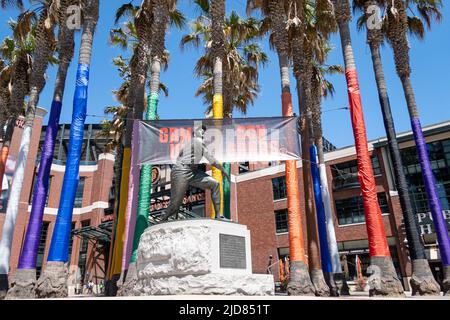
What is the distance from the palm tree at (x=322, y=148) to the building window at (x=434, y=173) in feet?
30.9

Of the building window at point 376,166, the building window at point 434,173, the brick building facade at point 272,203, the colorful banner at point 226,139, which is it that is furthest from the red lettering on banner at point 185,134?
the building window at point 434,173

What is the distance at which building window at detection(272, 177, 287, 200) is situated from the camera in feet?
108

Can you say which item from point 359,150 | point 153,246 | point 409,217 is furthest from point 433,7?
point 153,246

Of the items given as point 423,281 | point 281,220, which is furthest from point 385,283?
point 281,220

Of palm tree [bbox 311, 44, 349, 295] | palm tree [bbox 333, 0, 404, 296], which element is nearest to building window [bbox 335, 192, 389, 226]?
palm tree [bbox 311, 44, 349, 295]

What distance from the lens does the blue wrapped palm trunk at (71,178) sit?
475 inches

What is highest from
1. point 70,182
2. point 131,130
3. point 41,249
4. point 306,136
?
point 131,130

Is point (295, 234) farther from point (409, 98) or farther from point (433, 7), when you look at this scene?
point (433, 7)

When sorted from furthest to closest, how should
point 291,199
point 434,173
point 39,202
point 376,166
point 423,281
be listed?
1. point 376,166
2. point 434,173
3. point 39,202
4. point 291,199
5. point 423,281

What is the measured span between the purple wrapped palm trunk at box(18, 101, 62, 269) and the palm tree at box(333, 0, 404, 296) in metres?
11.7

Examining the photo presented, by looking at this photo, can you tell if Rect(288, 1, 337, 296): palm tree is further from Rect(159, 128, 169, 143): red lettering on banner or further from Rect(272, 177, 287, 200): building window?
Rect(272, 177, 287, 200): building window

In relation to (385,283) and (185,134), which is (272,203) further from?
(185,134)

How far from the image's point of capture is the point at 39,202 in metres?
13.1

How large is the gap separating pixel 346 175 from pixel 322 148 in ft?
37.4
